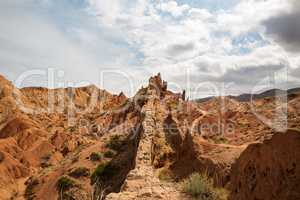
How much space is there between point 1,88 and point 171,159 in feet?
247

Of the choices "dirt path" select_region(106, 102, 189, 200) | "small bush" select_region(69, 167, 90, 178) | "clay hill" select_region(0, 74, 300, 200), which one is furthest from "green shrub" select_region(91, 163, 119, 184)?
"dirt path" select_region(106, 102, 189, 200)

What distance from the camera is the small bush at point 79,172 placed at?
65.3 feet

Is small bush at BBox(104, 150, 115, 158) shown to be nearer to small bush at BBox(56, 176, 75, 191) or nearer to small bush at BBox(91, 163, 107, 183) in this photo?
small bush at BBox(91, 163, 107, 183)

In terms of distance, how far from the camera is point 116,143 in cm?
2186

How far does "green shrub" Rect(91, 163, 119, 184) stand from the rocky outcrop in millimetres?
12972

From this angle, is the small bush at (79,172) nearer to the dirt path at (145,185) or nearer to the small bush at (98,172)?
the small bush at (98,172)

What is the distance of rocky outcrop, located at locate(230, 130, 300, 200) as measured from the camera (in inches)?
165

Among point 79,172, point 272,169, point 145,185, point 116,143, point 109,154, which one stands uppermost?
point 272,169

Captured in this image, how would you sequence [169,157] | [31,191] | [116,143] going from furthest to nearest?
[31,191] → [116,143] → [169,157]

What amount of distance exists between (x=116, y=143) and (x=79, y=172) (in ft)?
10.5

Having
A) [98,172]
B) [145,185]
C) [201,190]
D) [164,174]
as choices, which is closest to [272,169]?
[201,190]

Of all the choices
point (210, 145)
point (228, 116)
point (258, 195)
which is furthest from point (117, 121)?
point (258, 195)

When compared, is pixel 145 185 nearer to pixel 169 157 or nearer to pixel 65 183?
pixel 169 157

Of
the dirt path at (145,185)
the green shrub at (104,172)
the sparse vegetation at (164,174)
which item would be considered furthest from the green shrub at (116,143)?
the sparse vegetation at (164,174)
